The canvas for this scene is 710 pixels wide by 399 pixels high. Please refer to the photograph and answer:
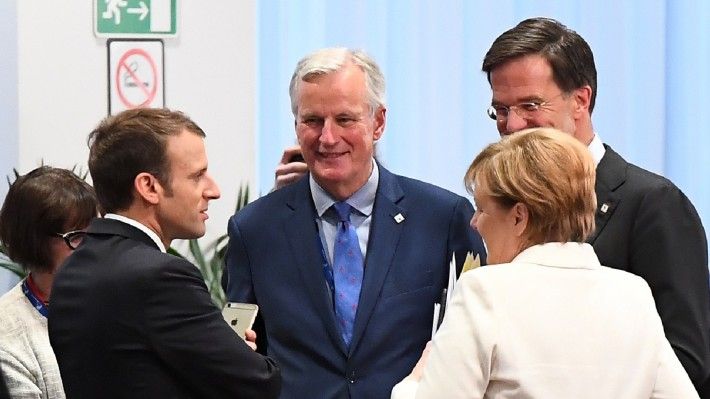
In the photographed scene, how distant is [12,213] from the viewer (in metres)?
2.88

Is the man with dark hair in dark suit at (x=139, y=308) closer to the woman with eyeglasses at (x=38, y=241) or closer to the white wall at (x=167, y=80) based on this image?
the woman with eyeglasses at (x=38, y=241)

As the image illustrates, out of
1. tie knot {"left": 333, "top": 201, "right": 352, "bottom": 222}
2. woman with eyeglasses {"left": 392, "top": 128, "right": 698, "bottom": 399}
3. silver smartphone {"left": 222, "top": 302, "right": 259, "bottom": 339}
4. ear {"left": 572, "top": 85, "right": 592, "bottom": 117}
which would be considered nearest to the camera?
woman with eyeglasses {"left": 392, "top": 128, "right": 698, "bottom": 399}

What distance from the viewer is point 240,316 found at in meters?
2.49

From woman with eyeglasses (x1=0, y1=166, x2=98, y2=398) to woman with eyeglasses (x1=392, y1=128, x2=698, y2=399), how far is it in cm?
110

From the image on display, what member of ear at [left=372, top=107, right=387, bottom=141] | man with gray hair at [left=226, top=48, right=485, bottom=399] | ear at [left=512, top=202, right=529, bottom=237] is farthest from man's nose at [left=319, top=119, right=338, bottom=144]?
ear at [left=512, top=202, right=529, bottom=237]

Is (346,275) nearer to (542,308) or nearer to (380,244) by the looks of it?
(380,244)

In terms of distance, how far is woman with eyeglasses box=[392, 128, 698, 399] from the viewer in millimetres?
1951

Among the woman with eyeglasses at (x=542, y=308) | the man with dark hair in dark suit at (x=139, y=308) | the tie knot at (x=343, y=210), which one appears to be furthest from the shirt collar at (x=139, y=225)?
the woman with eyeglasses at (x=542, y=308)

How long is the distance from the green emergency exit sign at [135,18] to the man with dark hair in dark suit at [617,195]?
2563mm

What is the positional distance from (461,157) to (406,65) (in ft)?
1.47

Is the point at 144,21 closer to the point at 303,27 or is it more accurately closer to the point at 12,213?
the point at 303,27

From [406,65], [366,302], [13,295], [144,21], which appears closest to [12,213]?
[13,295]

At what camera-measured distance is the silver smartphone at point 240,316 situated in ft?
8.07

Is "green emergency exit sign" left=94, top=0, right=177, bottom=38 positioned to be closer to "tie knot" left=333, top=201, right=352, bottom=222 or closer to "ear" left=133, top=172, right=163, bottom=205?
"tie knot" left=333, top=201, right=352, bottom=222
